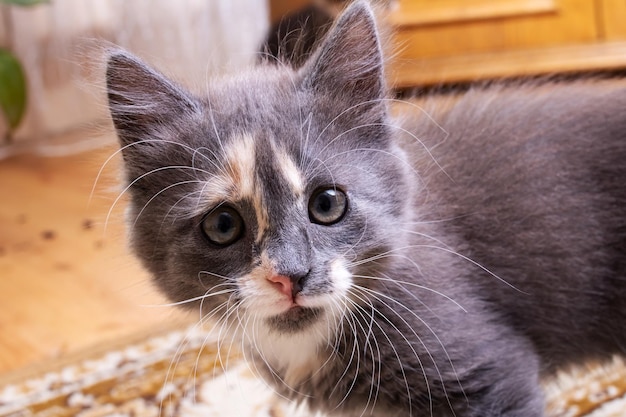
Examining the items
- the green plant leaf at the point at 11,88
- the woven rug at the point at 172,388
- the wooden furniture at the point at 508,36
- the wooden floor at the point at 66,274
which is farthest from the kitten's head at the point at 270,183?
the green plant leaf at the point at 11,88

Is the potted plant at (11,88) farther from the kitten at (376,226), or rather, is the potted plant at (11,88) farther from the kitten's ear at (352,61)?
the kitten's ear at (352,61)

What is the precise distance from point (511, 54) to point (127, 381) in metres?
1.84

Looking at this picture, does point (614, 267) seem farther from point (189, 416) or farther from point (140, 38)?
point (140, 38)

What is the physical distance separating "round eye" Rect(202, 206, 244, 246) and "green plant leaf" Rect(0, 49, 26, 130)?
6.68 feet

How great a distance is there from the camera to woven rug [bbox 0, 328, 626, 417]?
1604mm

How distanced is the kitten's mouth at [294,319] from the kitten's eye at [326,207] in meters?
0.13

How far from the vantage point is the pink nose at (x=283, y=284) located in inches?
44.7

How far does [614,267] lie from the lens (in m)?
1.44

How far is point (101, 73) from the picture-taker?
1.31 m

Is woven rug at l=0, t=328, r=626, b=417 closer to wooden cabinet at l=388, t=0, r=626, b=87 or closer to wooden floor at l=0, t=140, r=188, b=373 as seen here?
wooden floor at l=0, t=140, r=188, b=373

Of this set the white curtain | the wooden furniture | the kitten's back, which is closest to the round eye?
the kitten's back

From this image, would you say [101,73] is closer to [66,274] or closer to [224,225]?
[224,225]

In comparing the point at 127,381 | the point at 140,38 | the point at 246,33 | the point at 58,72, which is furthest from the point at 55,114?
the point at 127,381

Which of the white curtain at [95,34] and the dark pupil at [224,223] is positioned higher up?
the white curtain at [95,34]
